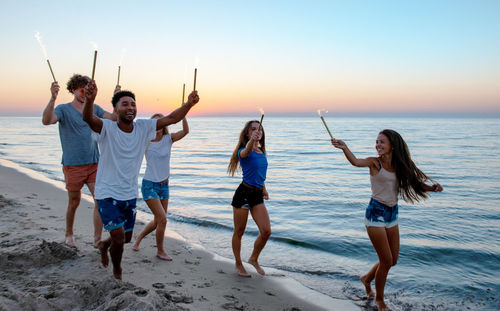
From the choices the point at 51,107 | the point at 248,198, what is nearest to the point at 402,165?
the point at 248,198

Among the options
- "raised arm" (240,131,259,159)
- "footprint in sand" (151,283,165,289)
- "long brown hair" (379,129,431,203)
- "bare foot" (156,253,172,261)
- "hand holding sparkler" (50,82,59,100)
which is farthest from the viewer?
"bare foot" (156,253,172,261)

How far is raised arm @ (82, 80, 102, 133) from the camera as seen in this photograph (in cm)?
309

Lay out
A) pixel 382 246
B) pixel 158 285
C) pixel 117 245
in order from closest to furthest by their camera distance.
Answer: pixel 117 245 → pixel 382 246 → pixel 158 285

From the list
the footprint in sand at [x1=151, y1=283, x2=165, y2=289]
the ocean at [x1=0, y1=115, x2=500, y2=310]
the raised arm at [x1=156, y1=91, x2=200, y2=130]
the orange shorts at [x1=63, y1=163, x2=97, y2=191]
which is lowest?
the ocean at [x1=0, y1=115, x2=500, y2=310]

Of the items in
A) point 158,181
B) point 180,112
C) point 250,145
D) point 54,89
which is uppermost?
point 54,89

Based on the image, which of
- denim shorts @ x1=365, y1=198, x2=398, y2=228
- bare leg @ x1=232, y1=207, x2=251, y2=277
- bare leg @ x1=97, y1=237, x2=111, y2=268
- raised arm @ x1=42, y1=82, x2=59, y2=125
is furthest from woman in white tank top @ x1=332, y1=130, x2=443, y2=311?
raised arm @ x1=42, y1=82, x2=59, y2=125

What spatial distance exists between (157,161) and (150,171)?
Answer: 0.56 ft

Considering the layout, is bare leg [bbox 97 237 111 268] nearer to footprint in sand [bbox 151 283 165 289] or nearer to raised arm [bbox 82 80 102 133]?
footprint in sand [bbox 151 283 165 289]

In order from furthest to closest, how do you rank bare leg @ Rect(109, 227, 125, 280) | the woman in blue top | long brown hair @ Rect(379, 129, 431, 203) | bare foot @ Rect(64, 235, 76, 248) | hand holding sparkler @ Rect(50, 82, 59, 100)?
bare foot @ Rect(64, 235, 76, 248)
the woman in blue top
hand holding sparkler @ Rect(50, 82, 59, 100)
long brown hair @ Rect(379, 129, 431, 203)
bare leg @ Rect(109, 227, 125, 280)

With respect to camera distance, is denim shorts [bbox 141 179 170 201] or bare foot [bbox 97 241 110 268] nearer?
bare foot [bbox 97 241 110 268]

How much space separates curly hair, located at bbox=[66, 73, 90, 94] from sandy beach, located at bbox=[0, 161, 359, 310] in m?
2.08

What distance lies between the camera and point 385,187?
4090mm

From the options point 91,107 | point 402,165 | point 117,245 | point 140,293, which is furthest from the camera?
point 402,165

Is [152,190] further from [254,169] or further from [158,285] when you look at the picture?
[254,169]
